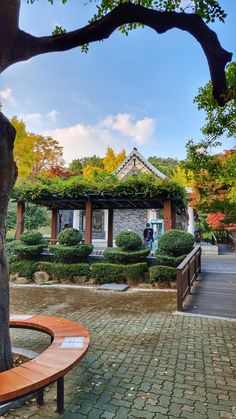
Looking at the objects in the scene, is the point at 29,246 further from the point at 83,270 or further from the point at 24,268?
the point at 83,270

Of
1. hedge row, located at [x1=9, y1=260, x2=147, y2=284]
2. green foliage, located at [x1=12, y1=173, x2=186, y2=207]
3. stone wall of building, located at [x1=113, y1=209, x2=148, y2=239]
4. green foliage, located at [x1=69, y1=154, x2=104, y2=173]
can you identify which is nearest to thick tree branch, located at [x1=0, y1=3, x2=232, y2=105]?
green foliage, located at [x1=12, y1=173, x2=186, y2=207]

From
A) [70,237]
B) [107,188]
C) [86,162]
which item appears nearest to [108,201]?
[107,188]

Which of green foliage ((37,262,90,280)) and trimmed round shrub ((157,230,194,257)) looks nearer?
trimmed round shrub ((157,230,194,257))

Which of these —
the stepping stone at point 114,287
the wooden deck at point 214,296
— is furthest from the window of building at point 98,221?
the wooden deck at point 214,296

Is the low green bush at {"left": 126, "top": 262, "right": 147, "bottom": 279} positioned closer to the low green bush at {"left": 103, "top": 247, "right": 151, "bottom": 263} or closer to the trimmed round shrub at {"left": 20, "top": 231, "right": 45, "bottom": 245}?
the low green bush at {"left": 103, "top": 247, "right": 151, "bottom": 263}

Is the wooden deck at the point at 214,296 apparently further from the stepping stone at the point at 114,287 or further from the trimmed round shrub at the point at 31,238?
the trimmed round shrub at the point at 31,238

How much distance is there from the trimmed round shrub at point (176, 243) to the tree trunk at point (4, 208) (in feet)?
21.6

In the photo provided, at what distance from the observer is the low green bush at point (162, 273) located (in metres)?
8.97

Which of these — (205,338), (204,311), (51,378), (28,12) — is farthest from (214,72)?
(204,311)

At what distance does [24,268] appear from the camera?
10383 mm

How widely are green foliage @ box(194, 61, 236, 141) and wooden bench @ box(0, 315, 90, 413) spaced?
4.03m

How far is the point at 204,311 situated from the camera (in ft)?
20.0

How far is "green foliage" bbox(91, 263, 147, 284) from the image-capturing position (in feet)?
30.9

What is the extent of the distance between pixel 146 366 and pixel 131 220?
16.2 m
